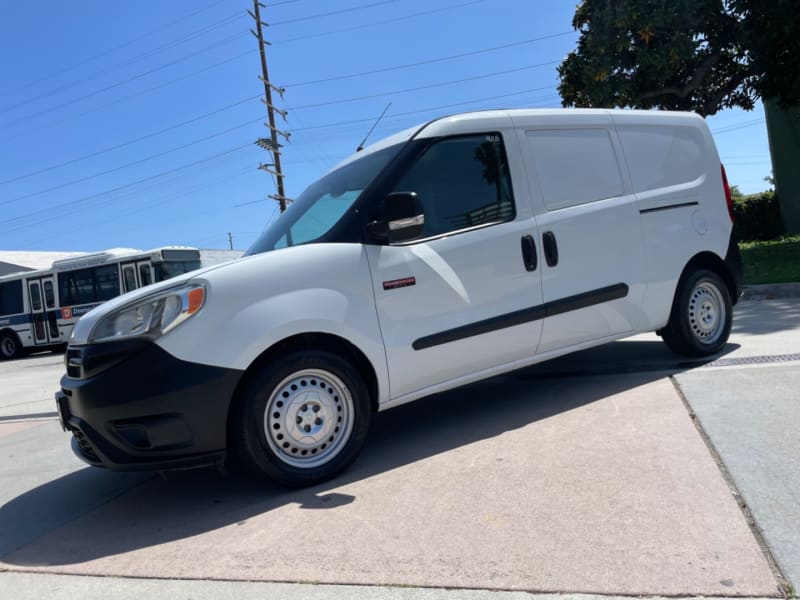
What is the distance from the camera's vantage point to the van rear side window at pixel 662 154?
15.3ft

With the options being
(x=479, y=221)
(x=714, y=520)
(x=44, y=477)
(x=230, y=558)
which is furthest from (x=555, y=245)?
(x=44, y=477)

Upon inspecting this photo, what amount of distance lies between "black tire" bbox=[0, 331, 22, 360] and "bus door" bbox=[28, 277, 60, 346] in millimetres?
1003

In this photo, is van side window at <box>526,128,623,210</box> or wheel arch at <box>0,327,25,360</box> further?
wheel arch at <box>0,327,25,360</box>

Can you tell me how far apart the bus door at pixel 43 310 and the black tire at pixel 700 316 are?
20012 mm

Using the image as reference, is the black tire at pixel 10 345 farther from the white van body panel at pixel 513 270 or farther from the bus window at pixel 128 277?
the white van body panel at pixel 513 270

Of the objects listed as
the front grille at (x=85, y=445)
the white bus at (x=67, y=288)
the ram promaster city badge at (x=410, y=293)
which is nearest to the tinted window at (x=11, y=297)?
the white bus at (x=67, y=288)

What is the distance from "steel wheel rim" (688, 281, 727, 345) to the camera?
4.95 meters

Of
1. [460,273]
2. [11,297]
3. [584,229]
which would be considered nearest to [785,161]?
[584,229]

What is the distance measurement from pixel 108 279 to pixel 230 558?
18.6m

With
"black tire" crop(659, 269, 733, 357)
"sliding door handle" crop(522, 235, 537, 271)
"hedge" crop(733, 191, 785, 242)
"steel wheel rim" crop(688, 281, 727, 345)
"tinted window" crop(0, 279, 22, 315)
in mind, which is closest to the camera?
"sliding door handle" crop(522, 235, 537, 271)

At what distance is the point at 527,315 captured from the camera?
155 inches

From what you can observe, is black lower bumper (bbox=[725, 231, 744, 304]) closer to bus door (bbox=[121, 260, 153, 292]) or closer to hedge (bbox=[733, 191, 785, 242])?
hedge (bbox=[733, 191, 785, 242])

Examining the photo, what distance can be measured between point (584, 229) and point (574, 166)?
1.54 feet

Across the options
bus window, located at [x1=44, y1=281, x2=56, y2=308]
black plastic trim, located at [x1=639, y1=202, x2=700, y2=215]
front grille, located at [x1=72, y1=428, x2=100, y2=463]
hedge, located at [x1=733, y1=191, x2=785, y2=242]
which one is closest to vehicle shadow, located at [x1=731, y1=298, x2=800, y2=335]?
black plastic trim, located at [x1=639, y1=202, x2=700, y2=215]
